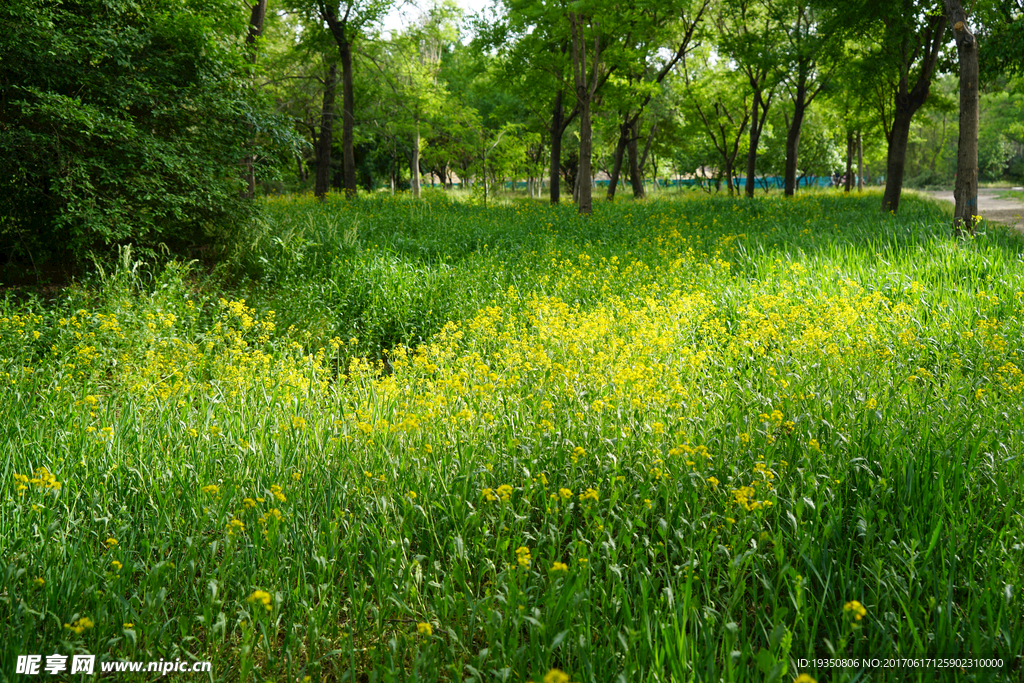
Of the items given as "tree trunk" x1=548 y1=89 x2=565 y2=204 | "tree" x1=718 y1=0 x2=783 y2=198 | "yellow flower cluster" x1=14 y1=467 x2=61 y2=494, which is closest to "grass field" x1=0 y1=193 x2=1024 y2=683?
"yellow flower cluster" x1=14 y1=467 x2=61 y2=494

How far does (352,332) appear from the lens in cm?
728

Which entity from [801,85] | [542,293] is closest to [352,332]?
[542,293]

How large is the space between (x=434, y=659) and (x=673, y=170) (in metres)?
71.5

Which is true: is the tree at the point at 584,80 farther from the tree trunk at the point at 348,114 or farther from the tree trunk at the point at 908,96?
the tree trunk at the point at 908,96

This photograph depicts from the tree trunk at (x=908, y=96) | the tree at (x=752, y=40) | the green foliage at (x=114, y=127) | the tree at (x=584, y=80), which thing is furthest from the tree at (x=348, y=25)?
the tree trunk at (x=908, y=96)

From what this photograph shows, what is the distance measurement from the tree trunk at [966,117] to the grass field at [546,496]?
161 inches

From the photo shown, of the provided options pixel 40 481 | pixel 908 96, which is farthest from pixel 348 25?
pixel 40 481

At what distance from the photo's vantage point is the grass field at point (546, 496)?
7.11 ft

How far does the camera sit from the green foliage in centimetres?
709

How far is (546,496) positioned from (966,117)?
1040 cm

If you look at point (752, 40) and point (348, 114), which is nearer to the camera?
point (348, 114)

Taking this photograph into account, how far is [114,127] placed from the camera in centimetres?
736

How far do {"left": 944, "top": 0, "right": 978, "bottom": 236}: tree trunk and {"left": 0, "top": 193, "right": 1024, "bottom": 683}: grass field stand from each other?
4088 millimetres

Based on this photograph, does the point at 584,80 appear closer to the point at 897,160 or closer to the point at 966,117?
the point at 897,160
